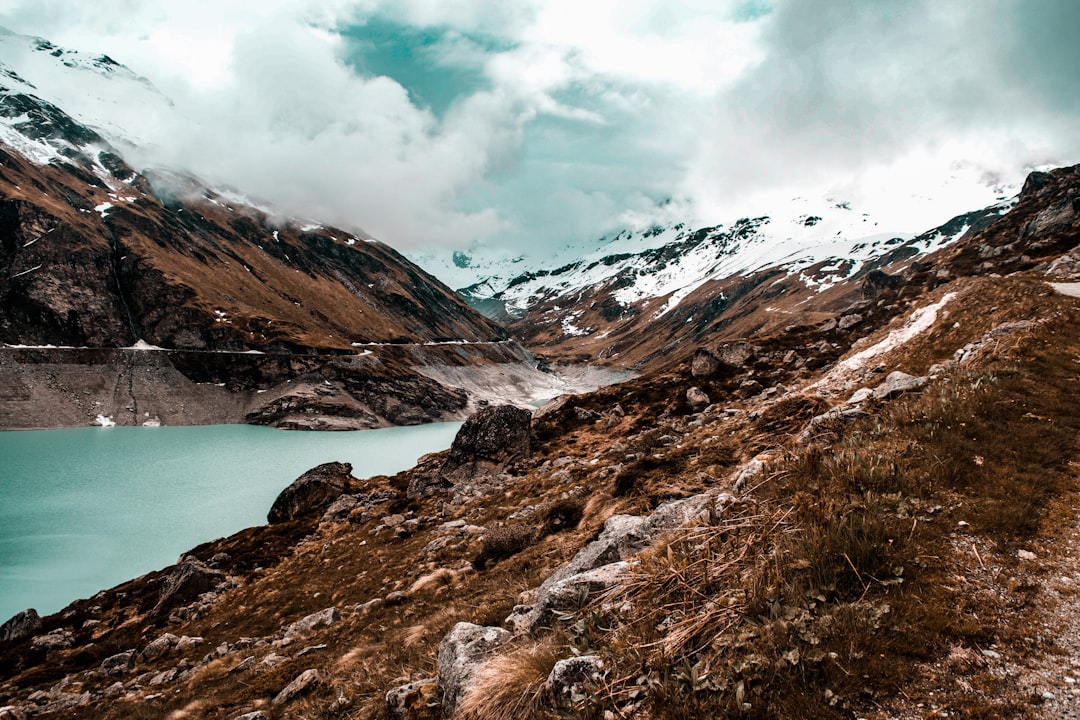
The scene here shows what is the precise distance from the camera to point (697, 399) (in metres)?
37.9

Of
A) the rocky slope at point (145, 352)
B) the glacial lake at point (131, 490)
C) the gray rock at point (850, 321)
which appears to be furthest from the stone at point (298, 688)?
the rocky slope at point (145, 352)

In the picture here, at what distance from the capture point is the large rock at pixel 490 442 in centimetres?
3844

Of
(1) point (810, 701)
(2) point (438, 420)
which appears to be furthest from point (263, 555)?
(2) point (438, 420)

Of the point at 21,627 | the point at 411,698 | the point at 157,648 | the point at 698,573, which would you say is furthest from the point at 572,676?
the point at 21,627

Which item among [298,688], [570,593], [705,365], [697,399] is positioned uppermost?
[705,365]

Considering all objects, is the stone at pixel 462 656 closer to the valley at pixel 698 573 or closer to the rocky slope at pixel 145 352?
the valley at pixel 698 573

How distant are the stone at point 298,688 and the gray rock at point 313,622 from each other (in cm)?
647

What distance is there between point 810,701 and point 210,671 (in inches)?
728

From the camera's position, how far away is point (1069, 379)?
34.3 feet

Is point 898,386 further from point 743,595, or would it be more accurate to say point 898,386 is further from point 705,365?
point 705,365

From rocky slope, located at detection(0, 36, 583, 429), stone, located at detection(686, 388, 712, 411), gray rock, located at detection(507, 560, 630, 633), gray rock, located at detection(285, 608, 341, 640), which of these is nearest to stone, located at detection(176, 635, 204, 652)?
gray rock, located at detection(285, 608, 341, 640)

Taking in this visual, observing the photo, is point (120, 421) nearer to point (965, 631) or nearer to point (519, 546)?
point (519, 546)

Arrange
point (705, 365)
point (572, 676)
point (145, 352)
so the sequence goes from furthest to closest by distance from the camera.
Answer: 1. point (145, 352)
2. point (705, 365)
3. point (572, 676)

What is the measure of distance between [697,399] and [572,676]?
35.3m
